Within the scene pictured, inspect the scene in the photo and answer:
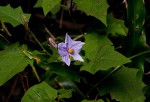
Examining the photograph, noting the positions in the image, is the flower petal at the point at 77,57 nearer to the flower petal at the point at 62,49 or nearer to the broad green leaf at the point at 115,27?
the flower petal at the point at 62,49

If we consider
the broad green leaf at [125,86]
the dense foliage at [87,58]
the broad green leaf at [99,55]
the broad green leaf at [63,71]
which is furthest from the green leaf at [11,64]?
the broad green leaf at [125,86]

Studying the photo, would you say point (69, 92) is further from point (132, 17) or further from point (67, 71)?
point (132, 17)

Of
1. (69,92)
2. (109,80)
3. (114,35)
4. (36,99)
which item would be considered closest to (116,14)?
(114,35)

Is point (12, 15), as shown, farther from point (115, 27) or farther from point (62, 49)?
point (115, 27)

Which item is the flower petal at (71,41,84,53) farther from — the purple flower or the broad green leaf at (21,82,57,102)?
the broad green leaf at (21,82,57,102)

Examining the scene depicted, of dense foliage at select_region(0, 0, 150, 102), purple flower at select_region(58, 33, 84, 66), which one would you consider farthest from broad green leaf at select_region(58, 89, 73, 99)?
purple flower at select_region(58, 33, 84, 66)

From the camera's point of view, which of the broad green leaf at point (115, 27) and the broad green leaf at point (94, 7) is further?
the broad green leaf at point (115, 27)
